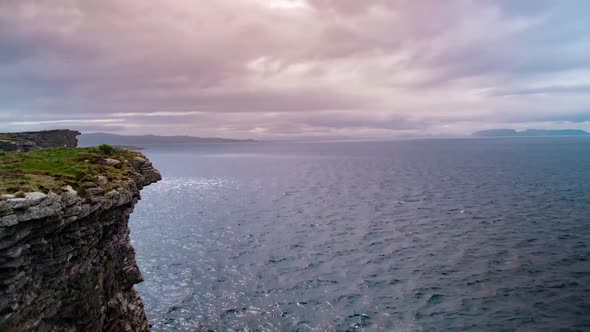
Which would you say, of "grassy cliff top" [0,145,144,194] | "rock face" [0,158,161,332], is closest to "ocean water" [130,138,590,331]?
"rock face" [0,158,161,332]

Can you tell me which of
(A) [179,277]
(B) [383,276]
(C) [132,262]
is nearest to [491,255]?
(B) [383,276]

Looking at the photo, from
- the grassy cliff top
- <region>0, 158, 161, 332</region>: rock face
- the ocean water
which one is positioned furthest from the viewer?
the ocean water

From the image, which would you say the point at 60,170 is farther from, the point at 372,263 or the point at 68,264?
the point at 372,263

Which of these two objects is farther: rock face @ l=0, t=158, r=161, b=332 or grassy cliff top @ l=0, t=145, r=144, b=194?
grassy cliff top @ l=0, t=145, r=144, b=194

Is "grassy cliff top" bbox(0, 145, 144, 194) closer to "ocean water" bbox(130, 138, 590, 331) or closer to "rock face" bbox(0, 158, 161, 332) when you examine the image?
"rock face" bbox(0, 158, 161, 332)

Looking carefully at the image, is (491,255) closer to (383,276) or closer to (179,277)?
(383,276)

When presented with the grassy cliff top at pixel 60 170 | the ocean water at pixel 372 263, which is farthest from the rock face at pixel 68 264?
the ocean water at pixel 372 263
